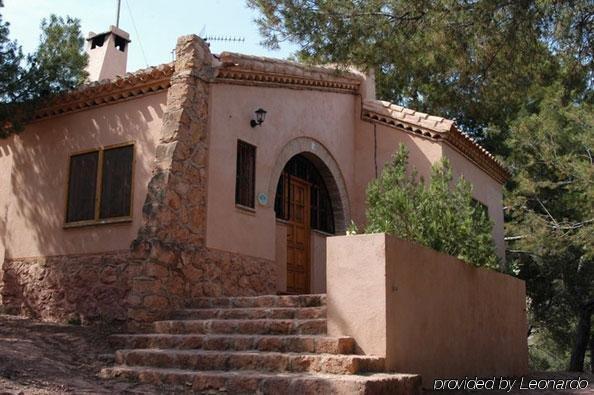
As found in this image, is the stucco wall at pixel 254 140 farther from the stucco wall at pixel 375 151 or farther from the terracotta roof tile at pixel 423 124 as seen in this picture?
the terracotta roof tile at pixel 423 124

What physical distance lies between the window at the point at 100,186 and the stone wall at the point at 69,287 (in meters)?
0.66

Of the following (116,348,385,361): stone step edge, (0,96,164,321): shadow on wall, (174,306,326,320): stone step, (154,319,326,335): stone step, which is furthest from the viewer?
(0,96,164,321): shadow on wall

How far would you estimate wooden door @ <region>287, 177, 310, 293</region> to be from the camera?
11.8 metres

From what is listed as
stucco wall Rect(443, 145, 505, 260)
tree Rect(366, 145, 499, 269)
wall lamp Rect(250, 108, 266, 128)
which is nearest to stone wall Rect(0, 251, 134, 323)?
wall lamp Rect(250, 108, 266, 128)

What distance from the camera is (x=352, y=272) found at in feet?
21.2

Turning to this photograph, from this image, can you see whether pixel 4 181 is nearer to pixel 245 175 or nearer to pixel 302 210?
pixel 245 175

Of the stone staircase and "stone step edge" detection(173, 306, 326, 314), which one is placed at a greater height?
"stone step edge" detection(173, 306, 326, 314)

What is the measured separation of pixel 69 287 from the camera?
10047mm

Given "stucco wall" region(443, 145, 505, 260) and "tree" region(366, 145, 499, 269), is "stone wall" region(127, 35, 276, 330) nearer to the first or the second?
"tree" region(366, 145, 499, 269)

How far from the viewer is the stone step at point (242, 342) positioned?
21.0 feet

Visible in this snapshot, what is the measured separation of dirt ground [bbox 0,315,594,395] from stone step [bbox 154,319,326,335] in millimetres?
852

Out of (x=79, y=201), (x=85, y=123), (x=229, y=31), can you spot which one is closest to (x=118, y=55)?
(x=229, y=31)

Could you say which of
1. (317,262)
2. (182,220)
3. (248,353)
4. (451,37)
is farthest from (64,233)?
(451,37)

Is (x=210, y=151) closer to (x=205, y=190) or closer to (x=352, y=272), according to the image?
(x=205, y=190)
